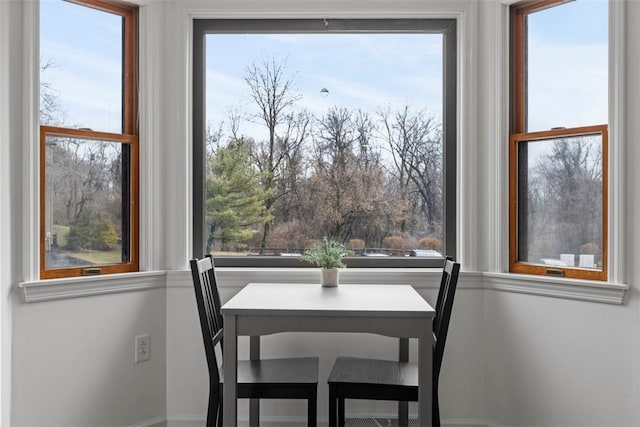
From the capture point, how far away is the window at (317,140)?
9.53ft

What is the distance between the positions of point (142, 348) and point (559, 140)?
7.16 ft

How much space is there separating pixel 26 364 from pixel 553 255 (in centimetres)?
234

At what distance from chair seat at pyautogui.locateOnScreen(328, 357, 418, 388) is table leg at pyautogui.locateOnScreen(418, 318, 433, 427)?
0.50ft

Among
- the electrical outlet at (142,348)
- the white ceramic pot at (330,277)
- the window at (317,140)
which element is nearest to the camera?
the white ceramic pot at (330,277)

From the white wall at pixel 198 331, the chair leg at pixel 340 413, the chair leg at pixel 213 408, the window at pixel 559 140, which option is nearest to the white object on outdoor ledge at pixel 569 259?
the window at pixel 559 140

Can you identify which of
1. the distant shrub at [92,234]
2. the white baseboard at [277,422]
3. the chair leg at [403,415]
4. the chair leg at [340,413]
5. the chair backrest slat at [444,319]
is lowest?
the white baseboard at [277,422]

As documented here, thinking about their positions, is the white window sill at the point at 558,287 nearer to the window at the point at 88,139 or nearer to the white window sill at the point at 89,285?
the white window sill at the point at 89,285

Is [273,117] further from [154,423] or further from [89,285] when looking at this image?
[154,423]

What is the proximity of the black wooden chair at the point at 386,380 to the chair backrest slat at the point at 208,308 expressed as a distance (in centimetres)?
46

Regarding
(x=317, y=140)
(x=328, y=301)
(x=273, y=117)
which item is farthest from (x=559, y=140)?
(x=273, y=117)

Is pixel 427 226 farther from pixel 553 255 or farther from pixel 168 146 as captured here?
pixel 168 146

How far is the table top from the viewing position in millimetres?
2016

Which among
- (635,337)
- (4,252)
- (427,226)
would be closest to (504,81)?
(427,226)

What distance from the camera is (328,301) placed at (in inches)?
86.7
